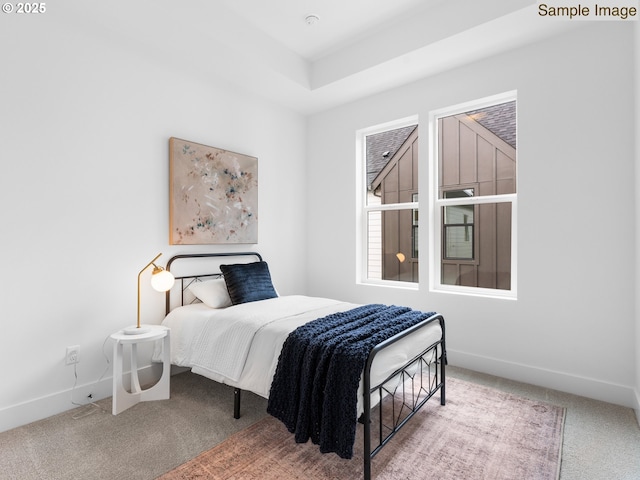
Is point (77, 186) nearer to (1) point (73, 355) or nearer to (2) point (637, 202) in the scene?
(1) point (73, 355)

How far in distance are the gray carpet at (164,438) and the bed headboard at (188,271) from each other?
80 centimetres

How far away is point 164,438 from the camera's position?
2121 millimetres

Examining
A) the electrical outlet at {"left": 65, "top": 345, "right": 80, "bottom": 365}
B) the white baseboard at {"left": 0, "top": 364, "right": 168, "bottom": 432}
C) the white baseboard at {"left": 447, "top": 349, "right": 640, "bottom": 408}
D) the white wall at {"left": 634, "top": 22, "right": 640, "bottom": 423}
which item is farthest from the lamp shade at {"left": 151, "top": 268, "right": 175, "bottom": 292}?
the white wall at {"left": 634, "top": 22, "right": 640, "bottom": 423}

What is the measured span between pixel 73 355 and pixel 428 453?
95.6 inches

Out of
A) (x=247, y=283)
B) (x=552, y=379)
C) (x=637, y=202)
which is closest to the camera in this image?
(x=637, y=202)

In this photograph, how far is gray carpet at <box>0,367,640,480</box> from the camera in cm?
184

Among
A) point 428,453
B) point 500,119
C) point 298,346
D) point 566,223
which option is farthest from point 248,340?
point 500,119

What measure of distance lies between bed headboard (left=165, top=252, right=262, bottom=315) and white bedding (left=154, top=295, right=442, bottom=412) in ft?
0.64

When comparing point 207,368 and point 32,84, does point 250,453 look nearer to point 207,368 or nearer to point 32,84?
point 207,368

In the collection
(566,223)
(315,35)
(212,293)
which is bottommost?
(212,293)

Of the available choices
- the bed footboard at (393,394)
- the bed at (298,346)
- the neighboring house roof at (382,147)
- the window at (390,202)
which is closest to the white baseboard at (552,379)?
the bed at (298,346)

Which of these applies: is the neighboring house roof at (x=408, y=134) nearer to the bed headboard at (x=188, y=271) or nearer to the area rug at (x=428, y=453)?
the bed headboard at (x=188, y=271)

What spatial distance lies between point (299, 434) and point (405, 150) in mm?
2902

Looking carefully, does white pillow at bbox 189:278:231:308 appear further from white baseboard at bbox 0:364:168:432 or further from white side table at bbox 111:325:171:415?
white baseboard at bbox 0:364:168:432
